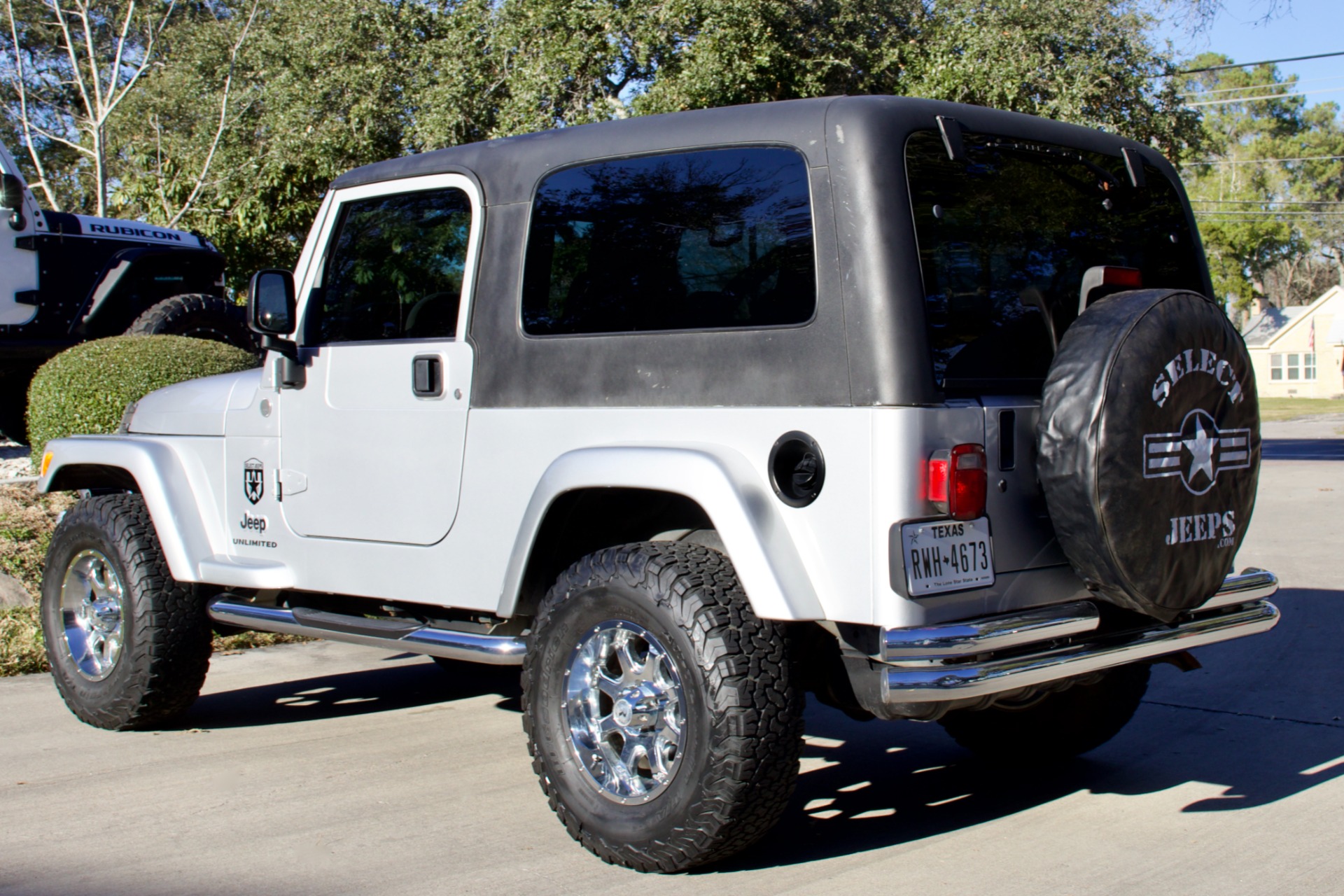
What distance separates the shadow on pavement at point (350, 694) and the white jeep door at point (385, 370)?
1.34 meters

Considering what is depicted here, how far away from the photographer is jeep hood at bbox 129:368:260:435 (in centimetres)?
530

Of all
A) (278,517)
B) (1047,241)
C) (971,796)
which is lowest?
(971,796)

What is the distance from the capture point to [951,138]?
150 inches

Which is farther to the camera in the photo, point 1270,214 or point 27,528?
point 1270,214

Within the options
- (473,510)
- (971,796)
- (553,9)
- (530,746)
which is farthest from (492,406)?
(553,9)

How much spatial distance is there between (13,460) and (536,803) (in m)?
8.11

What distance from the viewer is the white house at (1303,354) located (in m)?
63.5

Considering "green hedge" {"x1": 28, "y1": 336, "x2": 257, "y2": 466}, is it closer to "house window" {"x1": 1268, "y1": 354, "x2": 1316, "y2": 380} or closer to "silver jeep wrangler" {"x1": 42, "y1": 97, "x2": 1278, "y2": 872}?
"silver jeep wrangler" {"x1": 42, "y1": 97, "x2": 1278, "y2": 872}

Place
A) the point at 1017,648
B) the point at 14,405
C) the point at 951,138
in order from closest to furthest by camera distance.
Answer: the point at 1017,648, the point at 951,138, the point at 14,405

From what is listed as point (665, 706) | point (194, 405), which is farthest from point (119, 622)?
point (665, 706)

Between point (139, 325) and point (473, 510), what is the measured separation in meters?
7.61

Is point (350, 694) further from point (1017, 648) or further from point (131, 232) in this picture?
point (131, 232)

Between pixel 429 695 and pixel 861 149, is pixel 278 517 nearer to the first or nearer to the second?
pixel 429 695

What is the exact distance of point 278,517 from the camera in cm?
504
